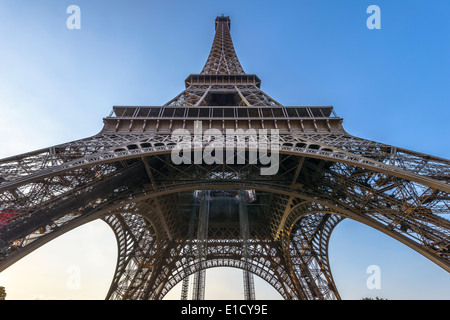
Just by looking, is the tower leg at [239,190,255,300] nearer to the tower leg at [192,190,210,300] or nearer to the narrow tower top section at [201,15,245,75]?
the tower leg at [192,190,210,300]

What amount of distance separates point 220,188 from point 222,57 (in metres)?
23.9

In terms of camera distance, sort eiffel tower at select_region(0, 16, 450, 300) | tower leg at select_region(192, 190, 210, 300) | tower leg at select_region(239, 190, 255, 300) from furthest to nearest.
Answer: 1. tower leg at select_region(239, 190, 255, 300)
2. tower leg at select_region(192, 190, 210, 300)
3. eiffel tower at select_region(0, 16, 450, 300)

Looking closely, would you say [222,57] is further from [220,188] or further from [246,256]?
[246,256]

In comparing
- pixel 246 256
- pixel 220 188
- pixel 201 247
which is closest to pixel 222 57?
pixel 220 188

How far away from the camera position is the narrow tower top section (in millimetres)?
29603

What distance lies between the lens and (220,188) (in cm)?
1450

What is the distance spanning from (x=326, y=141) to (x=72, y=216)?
41.5 feet

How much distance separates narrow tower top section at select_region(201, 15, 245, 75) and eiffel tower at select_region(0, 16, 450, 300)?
4.74 m

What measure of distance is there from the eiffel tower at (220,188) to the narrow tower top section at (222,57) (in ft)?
15.5

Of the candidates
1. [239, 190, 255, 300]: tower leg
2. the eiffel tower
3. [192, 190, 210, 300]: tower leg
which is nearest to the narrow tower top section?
the eiffel tower
